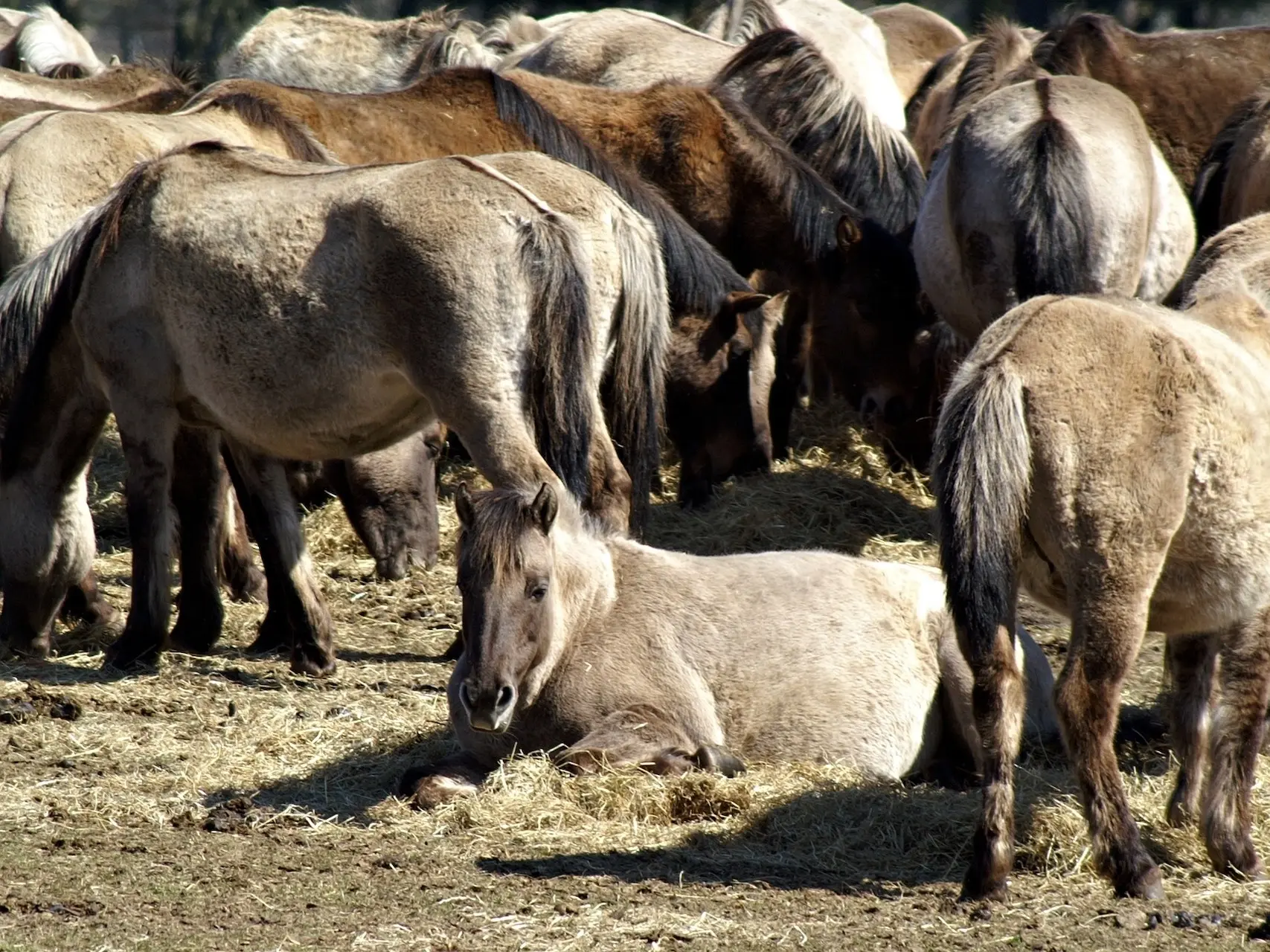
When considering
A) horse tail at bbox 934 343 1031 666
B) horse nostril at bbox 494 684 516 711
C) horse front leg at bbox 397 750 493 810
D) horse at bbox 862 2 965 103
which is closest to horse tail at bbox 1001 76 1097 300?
horse tail at bbox 934 343 1031 666

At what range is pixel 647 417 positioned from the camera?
6.58 m

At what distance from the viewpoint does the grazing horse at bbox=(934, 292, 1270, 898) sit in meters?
4.04

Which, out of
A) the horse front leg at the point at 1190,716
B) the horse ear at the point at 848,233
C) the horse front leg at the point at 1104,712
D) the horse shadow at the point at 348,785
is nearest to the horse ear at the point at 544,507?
the horse shadow at the point at 348,785

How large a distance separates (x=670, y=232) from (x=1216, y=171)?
3.94m

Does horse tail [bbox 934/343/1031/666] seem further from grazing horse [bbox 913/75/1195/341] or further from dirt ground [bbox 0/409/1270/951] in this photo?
grazing horse [bbox 913/75/1195/341]

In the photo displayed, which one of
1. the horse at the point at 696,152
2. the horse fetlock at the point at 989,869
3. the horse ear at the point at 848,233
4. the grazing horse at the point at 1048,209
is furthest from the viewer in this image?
the horse ear at the point at 848,233

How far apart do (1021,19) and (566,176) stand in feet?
88.4

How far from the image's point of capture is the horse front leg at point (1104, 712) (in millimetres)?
4047

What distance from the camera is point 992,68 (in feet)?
37.7

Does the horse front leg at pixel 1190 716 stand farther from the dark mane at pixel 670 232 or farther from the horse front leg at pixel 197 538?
the horse front leg at pixel 197 538

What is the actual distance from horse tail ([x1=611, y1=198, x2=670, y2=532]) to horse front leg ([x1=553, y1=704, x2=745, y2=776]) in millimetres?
1529

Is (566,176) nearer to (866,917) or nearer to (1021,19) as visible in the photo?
(866,917)

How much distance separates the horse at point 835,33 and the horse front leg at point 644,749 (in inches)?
341

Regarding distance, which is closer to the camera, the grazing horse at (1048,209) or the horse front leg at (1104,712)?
the horse front leg at (1104,712)
